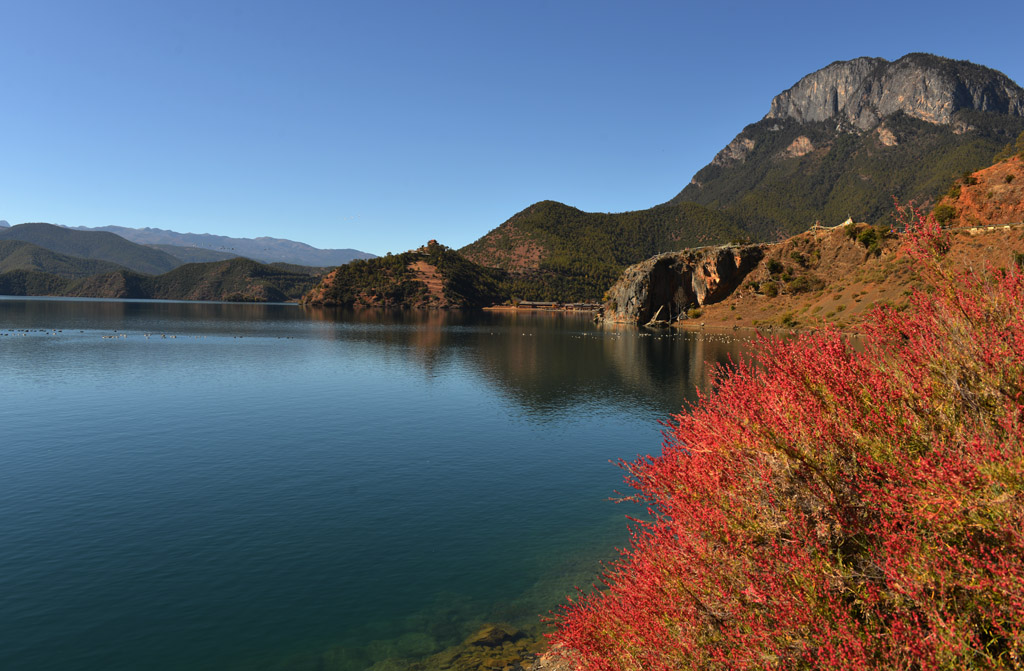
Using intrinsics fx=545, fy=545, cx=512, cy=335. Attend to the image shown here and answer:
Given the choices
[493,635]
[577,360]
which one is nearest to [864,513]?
[493,635]

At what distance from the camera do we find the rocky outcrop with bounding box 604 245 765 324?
135312mm

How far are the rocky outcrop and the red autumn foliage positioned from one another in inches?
5346

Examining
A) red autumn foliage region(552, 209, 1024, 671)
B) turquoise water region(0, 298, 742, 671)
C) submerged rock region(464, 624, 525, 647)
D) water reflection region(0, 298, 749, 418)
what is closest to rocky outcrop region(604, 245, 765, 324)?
water reflection region(0, 298, 749, 418)

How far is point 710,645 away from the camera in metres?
7.09

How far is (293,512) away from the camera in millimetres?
23250

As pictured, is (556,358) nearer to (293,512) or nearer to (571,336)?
(571,336)

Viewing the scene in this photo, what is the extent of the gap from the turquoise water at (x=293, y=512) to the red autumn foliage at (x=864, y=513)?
9725 millimetres

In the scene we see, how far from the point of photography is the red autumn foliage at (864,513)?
541 centimetres

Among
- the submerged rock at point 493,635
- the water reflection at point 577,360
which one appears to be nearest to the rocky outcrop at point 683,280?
the water reflection at point 577,360

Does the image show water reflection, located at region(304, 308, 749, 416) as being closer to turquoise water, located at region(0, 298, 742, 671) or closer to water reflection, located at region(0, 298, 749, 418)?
water reflection, located at region(0, 298, 749, 418)

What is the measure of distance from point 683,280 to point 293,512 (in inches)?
5336

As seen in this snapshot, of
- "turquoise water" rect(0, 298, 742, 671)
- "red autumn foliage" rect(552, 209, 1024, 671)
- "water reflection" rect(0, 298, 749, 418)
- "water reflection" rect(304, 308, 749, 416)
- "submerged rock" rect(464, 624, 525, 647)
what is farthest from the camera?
"water reflection" rect(0, 298, 749, 418)

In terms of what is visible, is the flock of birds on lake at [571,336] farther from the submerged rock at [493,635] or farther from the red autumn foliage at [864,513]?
the red autumn foliage at [864,513]

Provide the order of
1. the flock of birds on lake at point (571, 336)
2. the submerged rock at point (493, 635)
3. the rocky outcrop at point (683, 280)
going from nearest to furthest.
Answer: the submerged rock at point (493, 635) < the flock of birds on lake at point (571, 336) < the rocky outcrop at point (683, 280)
